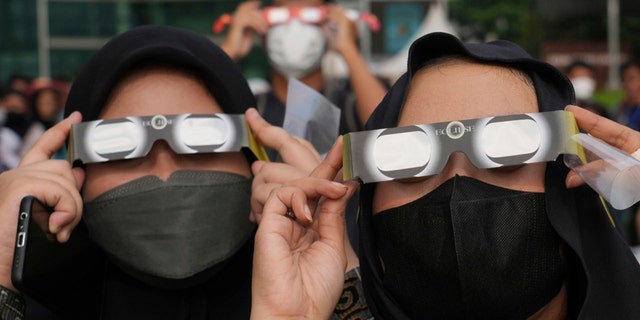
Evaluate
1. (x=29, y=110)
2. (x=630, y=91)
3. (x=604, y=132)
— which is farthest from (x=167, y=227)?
(x=29, y=110)

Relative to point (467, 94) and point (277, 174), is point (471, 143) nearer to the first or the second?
point (467, 94)

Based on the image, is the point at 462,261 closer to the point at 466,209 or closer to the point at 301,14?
the point at 466,209

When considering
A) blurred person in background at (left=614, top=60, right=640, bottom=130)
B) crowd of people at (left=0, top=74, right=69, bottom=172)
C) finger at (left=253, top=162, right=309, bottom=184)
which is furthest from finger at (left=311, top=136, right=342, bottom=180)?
crowd of people at (left=0, top=74, right=69, bottom=172)

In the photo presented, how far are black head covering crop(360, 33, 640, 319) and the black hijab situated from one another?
53cm

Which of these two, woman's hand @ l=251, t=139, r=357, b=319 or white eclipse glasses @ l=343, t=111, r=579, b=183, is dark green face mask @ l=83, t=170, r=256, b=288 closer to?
woman's hand @ l=251, t=139, r=357, b=319

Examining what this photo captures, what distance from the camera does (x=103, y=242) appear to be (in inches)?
119

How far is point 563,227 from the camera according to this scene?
253cm

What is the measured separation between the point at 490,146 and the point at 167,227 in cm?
101

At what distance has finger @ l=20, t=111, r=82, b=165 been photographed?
3.05 metres

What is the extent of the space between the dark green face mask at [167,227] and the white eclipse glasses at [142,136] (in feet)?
0.35

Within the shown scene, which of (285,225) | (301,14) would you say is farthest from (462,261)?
(301,14)

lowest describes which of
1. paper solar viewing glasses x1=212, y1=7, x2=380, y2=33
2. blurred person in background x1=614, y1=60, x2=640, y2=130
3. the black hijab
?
the black hijab

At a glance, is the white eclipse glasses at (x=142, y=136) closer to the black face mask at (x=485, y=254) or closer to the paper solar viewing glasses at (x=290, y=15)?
the black face mask at (x=485, y=254)

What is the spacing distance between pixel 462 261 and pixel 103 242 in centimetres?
111
